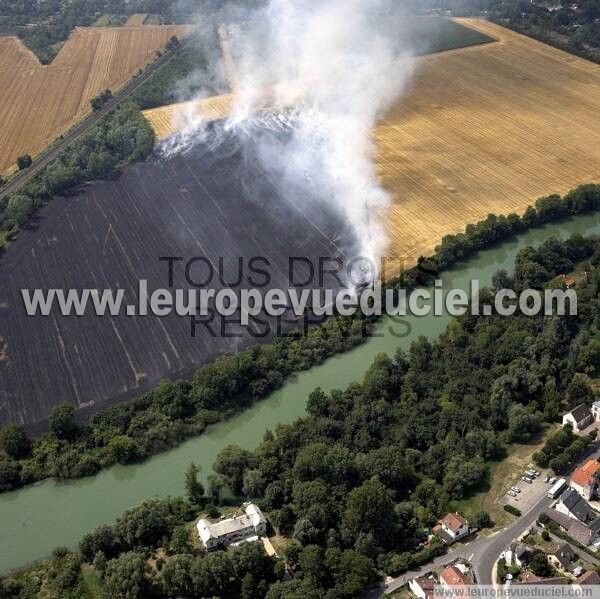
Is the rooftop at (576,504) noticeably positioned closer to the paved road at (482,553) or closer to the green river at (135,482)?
the paved road at (482,553)

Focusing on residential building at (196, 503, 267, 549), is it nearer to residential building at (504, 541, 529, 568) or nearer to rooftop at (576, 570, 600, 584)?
residential building at (504, 541, 529, 568)

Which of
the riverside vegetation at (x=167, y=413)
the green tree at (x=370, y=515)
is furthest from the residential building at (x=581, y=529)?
the riverside vegetation at (x=167, y=413)

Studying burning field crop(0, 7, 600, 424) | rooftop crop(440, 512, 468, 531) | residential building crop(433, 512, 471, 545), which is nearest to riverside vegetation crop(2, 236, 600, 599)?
residential building crop(433, 512, 471, 545)

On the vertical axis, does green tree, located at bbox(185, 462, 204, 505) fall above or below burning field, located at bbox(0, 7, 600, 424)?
below

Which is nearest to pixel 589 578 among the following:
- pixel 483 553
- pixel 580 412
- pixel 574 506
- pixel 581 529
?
pixel 581 529

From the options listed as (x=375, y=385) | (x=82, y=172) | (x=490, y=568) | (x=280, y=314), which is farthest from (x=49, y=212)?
(x=490, y=568)

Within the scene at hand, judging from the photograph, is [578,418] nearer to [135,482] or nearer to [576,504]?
[576,504]
